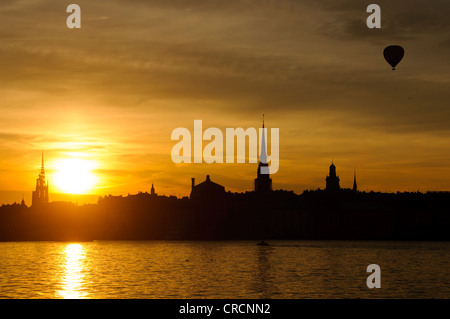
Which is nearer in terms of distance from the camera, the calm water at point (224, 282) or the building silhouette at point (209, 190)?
the calm water at point (224, 282)

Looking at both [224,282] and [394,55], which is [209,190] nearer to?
[224,282]

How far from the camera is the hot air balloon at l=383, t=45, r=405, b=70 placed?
164 ft

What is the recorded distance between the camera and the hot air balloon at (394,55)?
1972 inches

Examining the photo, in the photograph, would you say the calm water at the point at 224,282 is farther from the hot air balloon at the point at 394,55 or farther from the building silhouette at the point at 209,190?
the building silhouette at the point at 209,190

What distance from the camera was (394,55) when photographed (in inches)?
1977

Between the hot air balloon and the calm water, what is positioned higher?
the hot air balloon

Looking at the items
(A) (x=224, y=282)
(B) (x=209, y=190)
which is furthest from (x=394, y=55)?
(B) (x=209, y=190)

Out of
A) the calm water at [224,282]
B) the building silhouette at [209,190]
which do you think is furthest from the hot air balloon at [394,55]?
the building silhouette at [209,190]

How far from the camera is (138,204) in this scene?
188 m

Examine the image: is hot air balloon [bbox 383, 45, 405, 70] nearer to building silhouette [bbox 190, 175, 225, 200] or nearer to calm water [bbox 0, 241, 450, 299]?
calm water [bbox 0, 241, 450, 299]

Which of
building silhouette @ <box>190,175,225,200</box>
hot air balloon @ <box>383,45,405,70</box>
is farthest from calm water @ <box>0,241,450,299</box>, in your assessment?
building silhouette @ <box>190,175,225,200</box>
